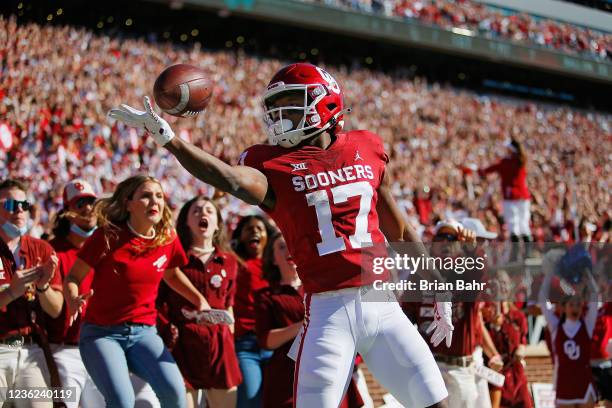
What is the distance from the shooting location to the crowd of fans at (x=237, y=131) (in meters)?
12.6

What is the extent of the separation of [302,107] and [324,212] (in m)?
0.47

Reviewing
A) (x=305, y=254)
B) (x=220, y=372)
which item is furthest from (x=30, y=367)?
(x=305, y=254)

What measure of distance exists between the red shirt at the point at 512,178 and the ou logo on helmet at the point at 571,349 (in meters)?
6.37

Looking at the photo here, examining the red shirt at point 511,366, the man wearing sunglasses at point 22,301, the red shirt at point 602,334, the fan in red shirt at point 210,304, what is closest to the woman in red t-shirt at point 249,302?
the fan in red shirt at point 210,304

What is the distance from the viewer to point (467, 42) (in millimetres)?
32688

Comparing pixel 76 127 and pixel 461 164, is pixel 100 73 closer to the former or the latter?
pixel 76 127

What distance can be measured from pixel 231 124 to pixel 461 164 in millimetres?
6854

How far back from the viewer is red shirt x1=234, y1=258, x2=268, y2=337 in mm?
6188

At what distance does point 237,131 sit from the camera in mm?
17078

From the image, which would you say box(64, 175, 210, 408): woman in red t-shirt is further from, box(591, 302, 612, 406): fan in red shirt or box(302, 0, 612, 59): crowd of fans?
box(302, 0, 612, 59): crowd of fans

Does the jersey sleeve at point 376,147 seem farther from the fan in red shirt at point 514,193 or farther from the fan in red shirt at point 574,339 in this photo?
the fan in red shirt at point 514,193

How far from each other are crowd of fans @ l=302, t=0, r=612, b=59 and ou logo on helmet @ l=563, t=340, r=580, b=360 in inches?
941

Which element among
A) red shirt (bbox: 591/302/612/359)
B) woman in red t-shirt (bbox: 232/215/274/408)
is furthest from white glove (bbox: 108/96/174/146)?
red shirt (bbox: 591/302/612/359)

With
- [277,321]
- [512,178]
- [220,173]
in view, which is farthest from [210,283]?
[512,178]
